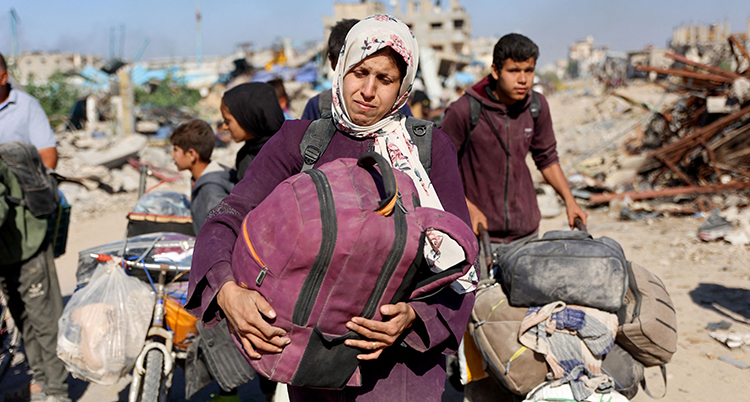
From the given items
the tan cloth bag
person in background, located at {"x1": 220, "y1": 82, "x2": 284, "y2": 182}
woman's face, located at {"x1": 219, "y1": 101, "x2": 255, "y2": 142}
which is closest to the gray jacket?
person in background, located at {"x1": 220, "y1": 82, "x2": 284, "y2": 182}

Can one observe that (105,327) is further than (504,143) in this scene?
No

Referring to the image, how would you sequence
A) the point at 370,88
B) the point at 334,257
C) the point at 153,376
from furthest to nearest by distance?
1. the point at 153,376
2. the point at 370,88
3. the point at 334,257

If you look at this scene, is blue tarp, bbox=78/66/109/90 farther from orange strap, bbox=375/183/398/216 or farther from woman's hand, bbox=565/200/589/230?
orange strap, bbox=375/183/398/216

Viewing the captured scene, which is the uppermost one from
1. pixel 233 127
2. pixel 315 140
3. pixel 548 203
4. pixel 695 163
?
pixel 315 140

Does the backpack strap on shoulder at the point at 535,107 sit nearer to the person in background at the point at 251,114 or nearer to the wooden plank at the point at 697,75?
the person in background at the point at 251,114

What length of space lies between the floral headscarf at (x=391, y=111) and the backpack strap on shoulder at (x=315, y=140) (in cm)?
3

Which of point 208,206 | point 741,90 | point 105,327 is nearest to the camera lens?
point 105,327

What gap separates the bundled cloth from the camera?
2.20m

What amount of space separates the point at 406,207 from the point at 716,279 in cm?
552

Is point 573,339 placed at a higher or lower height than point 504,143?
lower

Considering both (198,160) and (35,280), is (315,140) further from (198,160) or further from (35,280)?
(35,280)

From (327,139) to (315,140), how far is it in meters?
0.04

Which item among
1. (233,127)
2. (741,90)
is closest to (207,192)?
(233,127)

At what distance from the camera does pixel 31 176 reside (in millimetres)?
3158
